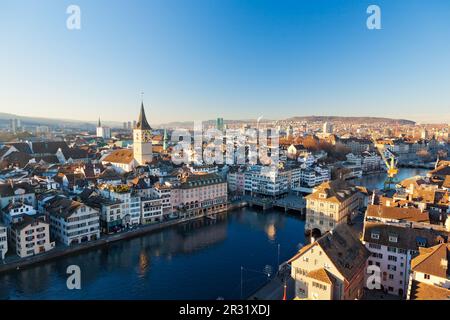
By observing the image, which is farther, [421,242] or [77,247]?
[77,247]

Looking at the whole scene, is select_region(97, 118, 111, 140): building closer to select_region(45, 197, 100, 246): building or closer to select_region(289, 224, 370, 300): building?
select_region(45, 197, 100, 246): building

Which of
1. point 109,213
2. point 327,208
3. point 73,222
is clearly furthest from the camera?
point 327,208

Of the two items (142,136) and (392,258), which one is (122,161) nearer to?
(142,136)

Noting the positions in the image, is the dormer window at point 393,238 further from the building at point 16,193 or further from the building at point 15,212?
the building at point 16,193

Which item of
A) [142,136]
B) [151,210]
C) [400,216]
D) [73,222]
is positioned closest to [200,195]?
[151,210]
